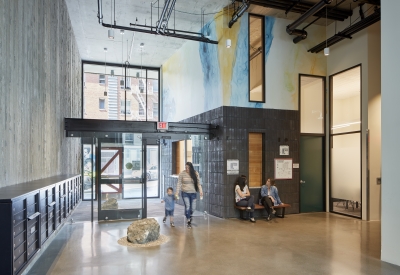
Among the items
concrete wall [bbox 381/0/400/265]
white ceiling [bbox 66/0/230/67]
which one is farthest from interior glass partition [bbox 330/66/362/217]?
white ceiling [bbox 66/0/230/67]

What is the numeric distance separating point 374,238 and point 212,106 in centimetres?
523

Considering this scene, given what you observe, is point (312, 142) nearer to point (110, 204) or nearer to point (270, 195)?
point (270, 195)

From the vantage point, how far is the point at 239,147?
8.38 metres

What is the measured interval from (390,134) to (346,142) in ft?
13.5

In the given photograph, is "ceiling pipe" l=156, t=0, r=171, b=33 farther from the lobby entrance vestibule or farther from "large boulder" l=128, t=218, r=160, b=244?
"large boulder" l=128, t=218, r=160, b=244

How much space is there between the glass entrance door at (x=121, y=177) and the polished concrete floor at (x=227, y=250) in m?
0.48

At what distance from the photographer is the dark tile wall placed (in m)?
8.21

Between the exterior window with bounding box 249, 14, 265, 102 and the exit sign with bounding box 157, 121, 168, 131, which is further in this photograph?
the exterior window with bounding box 249, 14, 265, 102

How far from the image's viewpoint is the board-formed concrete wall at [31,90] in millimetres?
3672

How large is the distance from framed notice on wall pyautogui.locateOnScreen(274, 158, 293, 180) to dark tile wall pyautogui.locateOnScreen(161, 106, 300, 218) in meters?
0.13

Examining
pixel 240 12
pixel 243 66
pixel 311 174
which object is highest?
pixel 240 12

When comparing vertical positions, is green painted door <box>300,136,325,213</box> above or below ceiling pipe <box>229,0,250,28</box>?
below

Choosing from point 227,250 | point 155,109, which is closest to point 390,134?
point 227,250

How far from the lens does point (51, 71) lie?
624 cm
